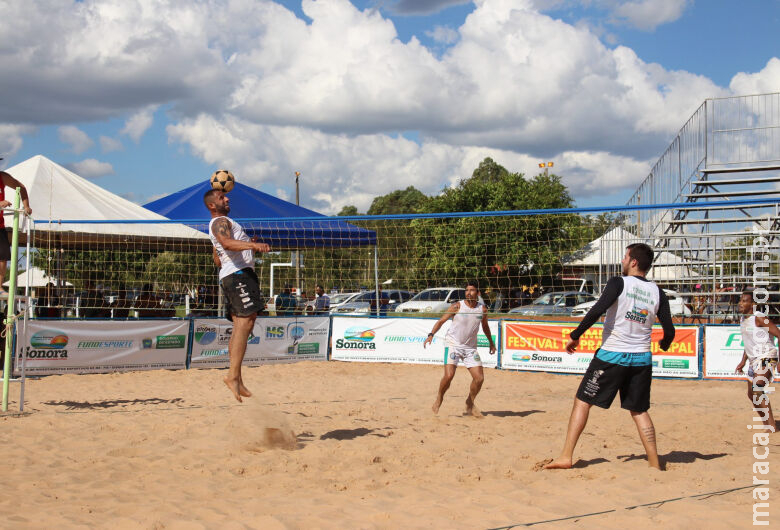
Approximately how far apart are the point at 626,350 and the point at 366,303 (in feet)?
42.4

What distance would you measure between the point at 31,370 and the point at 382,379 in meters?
5.62

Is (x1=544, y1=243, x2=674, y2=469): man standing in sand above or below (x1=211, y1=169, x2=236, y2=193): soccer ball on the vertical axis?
below

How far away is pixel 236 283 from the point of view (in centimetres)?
532

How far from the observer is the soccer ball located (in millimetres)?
5387

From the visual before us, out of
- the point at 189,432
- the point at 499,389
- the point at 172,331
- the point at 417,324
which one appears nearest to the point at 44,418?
the point at 189,432

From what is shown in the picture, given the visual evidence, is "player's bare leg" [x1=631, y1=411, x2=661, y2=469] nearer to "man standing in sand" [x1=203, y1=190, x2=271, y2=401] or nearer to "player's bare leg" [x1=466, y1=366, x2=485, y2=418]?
"player's bare leg" [x1=466, y1=366, x2=485, y2=418]

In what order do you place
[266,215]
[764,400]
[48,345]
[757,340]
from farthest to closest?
[266,215]
[48,345]
[757,340]
[764,400]

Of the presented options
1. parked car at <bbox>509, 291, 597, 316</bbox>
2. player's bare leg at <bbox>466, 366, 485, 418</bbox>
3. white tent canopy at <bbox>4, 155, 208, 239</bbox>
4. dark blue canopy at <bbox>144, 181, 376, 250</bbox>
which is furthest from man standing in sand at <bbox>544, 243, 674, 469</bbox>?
parked car at <bbox>509, 291, 597, 316</bbox>

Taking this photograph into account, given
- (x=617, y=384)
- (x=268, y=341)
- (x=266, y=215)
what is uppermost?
(x=266, y=215)

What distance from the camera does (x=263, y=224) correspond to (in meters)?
14.7

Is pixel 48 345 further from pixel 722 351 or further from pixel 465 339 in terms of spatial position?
pixel 722 351

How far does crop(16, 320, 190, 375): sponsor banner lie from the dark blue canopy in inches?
99.8

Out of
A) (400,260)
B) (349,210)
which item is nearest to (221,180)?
(400,260)

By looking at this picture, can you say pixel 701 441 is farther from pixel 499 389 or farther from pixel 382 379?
pixel 382 379
